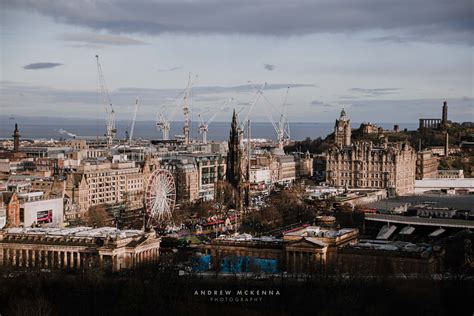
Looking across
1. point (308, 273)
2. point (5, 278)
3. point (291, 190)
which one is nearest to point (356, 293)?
point (308, 273)

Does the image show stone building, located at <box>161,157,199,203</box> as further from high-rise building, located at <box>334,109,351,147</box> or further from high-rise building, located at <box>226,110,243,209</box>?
high-rise building, located at <box>334,109,351,147</box>

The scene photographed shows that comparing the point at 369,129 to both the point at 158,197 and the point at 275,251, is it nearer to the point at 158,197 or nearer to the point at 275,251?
the point at 158,197

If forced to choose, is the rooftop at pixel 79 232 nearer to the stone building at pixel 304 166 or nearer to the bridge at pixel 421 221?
the bridge at pixel 421 221

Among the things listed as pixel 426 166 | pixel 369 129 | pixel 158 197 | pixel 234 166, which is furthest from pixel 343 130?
pixel 158 197

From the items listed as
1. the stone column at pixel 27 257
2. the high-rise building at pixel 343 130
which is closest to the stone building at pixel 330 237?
the stone column at pixel 27 257

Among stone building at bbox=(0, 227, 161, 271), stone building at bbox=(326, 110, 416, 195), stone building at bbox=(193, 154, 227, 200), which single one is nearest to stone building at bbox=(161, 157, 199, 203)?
stone building at bbox=(193, 154, 227, 200)

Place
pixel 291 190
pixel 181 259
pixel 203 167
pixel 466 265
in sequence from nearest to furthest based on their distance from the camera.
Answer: pixel 466 265
pixel 181 259
pixel 291 190
pixel 203 167

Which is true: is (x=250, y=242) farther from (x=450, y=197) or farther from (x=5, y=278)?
(x=450, y=197)
